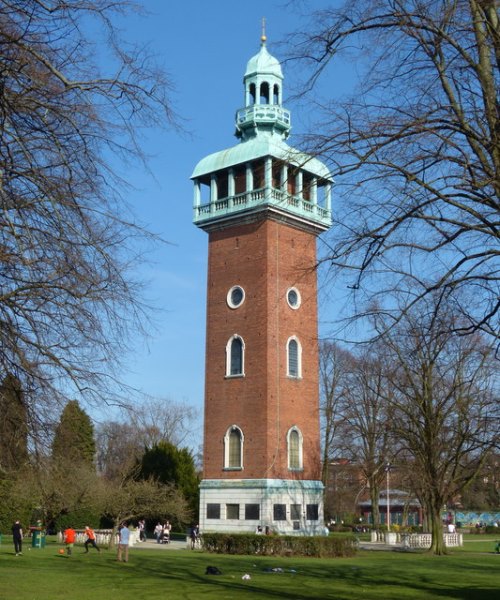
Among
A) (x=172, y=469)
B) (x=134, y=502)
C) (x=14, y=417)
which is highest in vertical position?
(x=172, y=469)

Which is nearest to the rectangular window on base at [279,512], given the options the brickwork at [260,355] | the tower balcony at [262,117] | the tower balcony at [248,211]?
the brickwork at [260,355]

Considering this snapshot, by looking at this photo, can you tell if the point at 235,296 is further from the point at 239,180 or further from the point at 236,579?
the point at 236,579

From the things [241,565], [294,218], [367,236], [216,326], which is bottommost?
[241,565]

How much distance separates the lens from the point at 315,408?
4356cm

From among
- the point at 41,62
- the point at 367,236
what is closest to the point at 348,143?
the point at 367,236

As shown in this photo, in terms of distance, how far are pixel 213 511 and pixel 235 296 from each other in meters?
11.6

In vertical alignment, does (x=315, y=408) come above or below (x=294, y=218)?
below

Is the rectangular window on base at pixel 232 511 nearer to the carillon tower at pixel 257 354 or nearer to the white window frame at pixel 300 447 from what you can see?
the carillon tower at pixel 257 354

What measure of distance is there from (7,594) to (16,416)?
920 centimetres

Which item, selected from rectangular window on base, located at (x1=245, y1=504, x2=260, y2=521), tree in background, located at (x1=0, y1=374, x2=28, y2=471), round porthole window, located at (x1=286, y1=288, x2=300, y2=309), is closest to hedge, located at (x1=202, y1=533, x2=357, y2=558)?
rectangular window on base, located at (x1=245, y1=504, x2=260, y2=521)

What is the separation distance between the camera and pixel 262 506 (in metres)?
38.8

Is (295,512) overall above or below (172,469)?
below

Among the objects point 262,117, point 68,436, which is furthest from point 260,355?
point 68,436

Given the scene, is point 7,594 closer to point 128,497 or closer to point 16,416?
point 16,416
